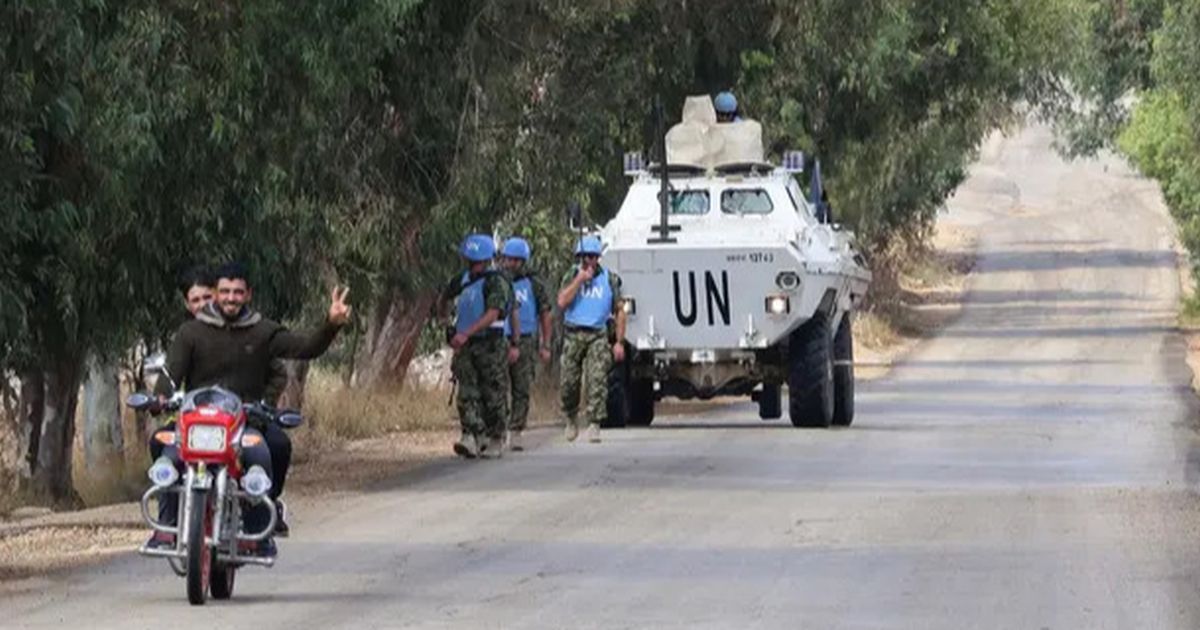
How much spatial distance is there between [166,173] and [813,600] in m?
6.98

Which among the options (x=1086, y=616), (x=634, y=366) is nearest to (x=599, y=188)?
(x=634, y=366)

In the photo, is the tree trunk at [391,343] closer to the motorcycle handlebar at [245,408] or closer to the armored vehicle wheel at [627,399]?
the armored vehicle wheel at [627,399]

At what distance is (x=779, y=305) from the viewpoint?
2870 cm

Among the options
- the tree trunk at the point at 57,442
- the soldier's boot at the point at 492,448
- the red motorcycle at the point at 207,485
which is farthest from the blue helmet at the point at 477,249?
the red motorcycle at the point at 207,485

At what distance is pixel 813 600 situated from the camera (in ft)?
46.5

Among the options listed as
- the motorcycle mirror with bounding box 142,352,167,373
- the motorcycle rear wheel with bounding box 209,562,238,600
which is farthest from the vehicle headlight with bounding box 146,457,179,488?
the motorcycle mirror with bounding box 142,352,167,373

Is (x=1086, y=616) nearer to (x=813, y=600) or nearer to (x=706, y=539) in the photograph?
(x=813, y=600)

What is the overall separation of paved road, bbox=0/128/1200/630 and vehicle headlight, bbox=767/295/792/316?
115cm

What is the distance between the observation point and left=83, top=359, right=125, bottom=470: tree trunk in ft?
93.0

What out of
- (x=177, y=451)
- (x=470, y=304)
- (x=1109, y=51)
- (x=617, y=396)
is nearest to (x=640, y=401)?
(x=617, y=396)

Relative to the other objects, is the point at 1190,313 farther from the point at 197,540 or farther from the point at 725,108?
the point at 197,540

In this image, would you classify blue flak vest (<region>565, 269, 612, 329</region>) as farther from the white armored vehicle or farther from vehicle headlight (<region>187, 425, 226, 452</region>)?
vehicle headlight (<region>187, 425, 226, 452</region>)

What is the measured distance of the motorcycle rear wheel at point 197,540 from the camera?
13.7m

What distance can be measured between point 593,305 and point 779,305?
2286 mm
